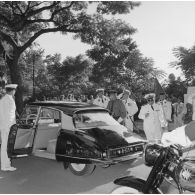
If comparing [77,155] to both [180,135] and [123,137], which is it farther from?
[180,135]

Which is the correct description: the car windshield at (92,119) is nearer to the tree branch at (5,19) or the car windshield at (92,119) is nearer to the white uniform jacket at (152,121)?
the white uniform jacket at (152,121)

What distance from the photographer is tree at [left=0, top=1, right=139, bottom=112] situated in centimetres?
1911

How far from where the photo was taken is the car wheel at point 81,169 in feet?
20.9

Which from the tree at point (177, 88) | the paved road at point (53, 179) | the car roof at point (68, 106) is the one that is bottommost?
the paved road at point (53, 179)

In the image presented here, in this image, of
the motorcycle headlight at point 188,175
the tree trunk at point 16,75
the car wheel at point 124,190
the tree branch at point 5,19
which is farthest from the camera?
the tree trunk at point 16,75

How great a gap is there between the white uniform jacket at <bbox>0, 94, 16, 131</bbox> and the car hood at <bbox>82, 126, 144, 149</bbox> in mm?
1801

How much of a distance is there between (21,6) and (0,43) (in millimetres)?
2882

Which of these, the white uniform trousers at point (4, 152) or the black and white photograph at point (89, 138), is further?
the white uniform trousers at point (4, 152)

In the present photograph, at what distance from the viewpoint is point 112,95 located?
10039mm

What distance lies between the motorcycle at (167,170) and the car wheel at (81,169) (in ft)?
11.4

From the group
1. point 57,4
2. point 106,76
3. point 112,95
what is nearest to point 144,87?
point 106,76

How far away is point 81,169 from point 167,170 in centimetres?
392

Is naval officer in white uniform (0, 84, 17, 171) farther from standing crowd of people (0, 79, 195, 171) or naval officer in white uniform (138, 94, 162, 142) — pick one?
naval officer in white uniform (138, 94, 162, 142)

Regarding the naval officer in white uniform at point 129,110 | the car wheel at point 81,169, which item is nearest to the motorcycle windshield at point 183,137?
the car wheel at point 81,169
